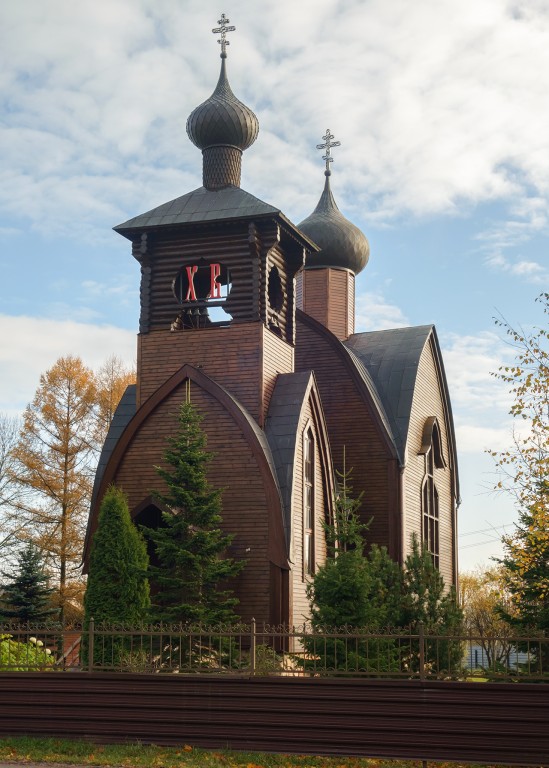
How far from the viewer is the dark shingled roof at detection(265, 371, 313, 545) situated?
18.6 metres

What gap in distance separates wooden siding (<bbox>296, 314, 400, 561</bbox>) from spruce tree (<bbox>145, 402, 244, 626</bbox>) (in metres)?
5.18

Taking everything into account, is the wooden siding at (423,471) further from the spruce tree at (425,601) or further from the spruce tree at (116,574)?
the spruce tree at (116,574)

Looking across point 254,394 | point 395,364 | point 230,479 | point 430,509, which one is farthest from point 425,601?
point 395,364

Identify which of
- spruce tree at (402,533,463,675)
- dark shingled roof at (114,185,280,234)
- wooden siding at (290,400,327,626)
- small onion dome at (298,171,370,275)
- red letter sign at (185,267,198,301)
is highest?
small onion dome at (298,171,370,275)

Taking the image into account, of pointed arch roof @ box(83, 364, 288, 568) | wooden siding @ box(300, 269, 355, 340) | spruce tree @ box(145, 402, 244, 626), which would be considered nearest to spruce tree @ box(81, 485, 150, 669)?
spruce tree @ box(145, 402, 244, 626)

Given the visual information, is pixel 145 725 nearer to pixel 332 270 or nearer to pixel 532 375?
pixel 532 375

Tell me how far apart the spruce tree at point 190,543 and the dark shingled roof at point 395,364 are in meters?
6.40

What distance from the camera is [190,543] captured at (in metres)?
17.4

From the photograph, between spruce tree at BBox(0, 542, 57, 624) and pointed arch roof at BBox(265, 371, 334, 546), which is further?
spruce tree at BBox(0, 542, 57, 624)

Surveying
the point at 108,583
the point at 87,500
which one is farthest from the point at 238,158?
the point at 87,500

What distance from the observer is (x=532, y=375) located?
45.5 feet

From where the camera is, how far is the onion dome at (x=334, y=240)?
91.8 feet

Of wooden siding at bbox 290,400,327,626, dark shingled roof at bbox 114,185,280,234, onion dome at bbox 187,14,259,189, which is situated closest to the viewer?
wooden siding at bbox 290,400,327,626

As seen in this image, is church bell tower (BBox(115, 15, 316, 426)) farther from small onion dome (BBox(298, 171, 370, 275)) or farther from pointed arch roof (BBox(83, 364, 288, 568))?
small onion dome (BBox(298, 171, 370, 275))
